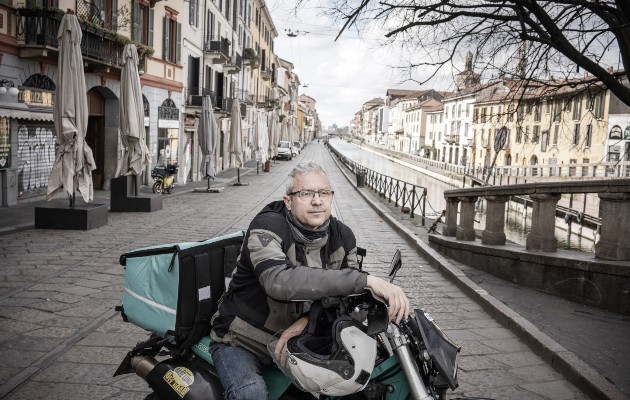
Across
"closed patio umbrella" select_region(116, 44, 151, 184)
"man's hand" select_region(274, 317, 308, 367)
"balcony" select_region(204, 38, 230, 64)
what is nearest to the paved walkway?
"man's hand" select_region(274, 317, 308, 367)

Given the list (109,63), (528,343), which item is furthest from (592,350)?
(109,63)

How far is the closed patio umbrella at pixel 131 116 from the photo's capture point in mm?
12922

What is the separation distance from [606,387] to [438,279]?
4.18m

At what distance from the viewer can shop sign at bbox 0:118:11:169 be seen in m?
13.6

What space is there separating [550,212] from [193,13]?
23.9 meters

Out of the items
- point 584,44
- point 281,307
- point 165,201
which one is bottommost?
point 165,201

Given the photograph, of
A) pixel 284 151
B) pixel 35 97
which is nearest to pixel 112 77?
pixel 35 97

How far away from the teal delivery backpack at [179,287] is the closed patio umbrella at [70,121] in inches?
325

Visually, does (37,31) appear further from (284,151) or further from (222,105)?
(284,151)

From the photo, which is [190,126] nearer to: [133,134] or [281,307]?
[133,134]

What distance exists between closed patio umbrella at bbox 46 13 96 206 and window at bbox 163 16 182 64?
13634 mm

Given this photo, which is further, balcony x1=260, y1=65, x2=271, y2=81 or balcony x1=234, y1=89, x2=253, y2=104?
balcony x1=260, y1=65, x2=271, y2=81

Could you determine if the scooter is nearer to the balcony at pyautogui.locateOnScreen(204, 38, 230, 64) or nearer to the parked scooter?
the parked scooter

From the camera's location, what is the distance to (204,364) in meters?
2.63
